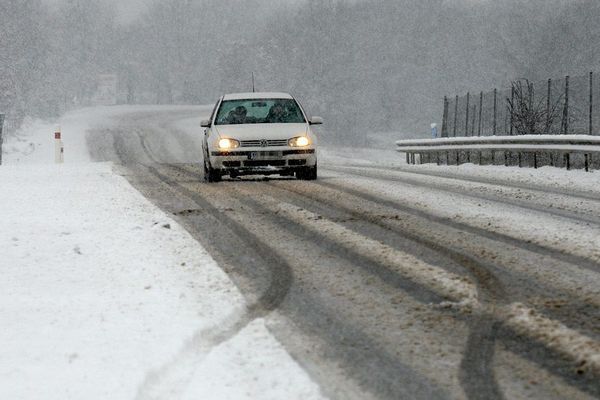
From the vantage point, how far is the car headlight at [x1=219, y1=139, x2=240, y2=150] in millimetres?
13156

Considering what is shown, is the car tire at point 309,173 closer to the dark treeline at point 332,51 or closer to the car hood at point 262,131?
the car hood at point 262,131

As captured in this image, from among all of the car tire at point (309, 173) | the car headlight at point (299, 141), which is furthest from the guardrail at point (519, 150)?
the car headlight at point (299, 141)

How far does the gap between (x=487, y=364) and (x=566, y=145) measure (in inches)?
474

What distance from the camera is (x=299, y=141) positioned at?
13.3 meters

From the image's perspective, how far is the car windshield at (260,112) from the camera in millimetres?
13977

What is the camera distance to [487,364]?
356 cm

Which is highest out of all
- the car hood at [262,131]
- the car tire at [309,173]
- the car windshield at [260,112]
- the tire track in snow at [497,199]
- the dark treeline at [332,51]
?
the dark treeline at [332,51]

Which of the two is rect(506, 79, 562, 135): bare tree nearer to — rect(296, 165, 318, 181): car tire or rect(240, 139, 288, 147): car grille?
rect(296, 165, 318, 181): car tire

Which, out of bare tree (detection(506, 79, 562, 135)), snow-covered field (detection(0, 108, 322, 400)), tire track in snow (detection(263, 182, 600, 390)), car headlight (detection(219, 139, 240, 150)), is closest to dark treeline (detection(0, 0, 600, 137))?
bare tree (detection(506, 79, 562, 135))

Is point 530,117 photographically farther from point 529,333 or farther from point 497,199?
point 529,333

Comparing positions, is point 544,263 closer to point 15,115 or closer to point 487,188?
point 487,188

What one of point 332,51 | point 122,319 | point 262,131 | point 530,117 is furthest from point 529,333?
point 332,51

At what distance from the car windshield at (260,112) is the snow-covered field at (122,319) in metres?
6.03

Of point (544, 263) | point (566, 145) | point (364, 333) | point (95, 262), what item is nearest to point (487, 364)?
→ point (364, 333)
